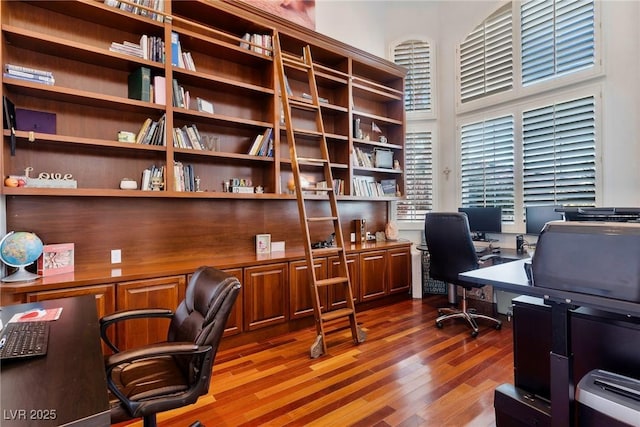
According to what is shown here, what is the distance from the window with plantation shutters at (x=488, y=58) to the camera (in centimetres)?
404

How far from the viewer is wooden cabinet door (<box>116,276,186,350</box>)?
7.59ft

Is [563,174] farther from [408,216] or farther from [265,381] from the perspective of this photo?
[265,381]

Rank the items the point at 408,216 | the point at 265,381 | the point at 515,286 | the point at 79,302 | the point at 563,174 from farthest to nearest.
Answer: the point at 408,216
the point at 563,174
the point at 265,381
the point at 79,302
the point at 515,286

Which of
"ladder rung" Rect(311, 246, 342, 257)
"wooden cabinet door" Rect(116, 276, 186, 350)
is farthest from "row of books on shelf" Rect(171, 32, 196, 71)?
"ladder rung" Rect(311, 246, 342, 257)

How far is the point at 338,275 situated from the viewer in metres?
3.51

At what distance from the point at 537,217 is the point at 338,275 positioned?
7.32 feet

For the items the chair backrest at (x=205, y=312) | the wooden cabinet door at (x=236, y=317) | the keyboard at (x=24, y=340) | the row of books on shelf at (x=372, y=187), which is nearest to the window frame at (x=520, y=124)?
the row of books on shelf at (x=372, y=187)

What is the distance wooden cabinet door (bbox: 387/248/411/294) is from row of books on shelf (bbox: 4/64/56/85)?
359cm

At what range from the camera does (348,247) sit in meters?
3.90

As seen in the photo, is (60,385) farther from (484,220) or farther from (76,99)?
(484,220)

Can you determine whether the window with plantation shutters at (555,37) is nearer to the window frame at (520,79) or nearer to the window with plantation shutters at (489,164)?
the window frame at (520,79)

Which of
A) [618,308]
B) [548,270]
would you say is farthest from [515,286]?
[618,308]

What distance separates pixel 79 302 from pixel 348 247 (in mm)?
2740

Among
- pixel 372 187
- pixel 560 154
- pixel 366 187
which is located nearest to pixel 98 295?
pixel 366 187
